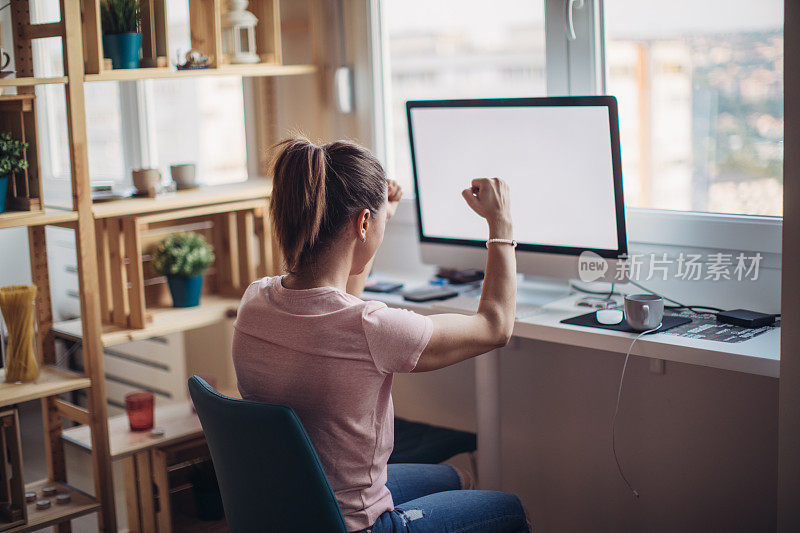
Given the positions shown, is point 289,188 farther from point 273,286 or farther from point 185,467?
point 185,467

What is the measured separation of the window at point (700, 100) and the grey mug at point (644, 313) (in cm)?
42

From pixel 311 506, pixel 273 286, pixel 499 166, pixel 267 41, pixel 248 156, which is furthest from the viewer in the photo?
pixel 248 156

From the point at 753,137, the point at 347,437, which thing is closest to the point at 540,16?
the point at 753,137

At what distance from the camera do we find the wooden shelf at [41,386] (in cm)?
206

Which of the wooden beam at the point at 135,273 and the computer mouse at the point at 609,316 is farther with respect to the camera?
the wooden beam at the point at 135,273

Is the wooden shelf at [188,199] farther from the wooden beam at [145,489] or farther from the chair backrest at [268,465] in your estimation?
the chair backrest at [268,465]

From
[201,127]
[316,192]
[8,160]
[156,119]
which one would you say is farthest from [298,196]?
[156,119]

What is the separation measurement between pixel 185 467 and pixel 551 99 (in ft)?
5.06

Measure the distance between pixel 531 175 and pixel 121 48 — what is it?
1077 mm

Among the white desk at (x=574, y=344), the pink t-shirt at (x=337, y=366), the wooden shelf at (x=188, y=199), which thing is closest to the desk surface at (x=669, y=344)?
the white desk at (x=574, y=344)

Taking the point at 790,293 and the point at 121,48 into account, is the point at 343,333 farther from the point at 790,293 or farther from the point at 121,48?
the point at 121,48

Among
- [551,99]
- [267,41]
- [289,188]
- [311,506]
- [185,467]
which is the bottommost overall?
[185,467]

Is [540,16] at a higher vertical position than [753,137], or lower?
higher

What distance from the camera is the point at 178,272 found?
249 cm
